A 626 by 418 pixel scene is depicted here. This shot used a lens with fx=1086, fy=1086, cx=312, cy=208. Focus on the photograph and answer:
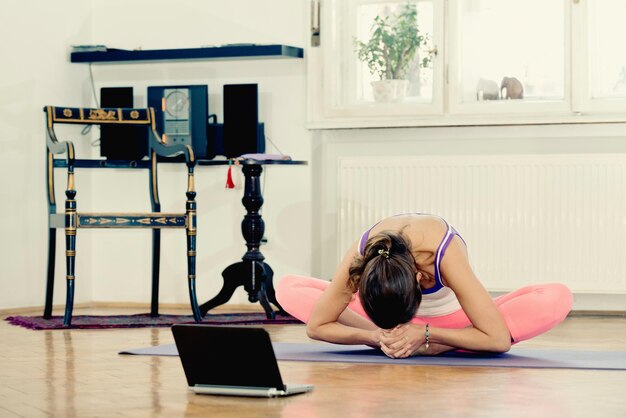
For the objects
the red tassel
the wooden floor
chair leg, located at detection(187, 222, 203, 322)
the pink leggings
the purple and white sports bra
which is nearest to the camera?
the wooden floor

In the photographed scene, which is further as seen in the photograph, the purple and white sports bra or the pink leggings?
the pink leggings

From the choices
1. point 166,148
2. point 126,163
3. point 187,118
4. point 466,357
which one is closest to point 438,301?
point 466,357

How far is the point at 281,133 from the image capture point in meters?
5.57

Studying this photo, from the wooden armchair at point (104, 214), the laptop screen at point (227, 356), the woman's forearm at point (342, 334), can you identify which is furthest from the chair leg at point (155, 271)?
the laptop screen at point (227, 356)

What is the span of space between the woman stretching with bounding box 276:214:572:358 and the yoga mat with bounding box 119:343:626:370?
0.16 ft

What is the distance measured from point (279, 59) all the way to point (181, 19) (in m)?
0.61

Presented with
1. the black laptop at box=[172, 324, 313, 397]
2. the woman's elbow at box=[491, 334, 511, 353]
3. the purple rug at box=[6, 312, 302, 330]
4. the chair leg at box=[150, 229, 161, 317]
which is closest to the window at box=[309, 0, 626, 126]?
the chair leg at box=[150, 229, 161, 317]

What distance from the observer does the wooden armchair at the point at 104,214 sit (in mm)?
4602

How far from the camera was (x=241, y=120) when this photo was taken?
17.9 feet

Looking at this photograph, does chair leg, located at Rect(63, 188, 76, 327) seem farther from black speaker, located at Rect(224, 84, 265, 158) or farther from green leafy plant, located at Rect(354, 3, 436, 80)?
green leafy plant, located at Rect(354, 3, 436, 80)

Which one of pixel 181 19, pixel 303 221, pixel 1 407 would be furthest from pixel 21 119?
pixel 1 407

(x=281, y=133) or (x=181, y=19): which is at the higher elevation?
(x=181, y=19)

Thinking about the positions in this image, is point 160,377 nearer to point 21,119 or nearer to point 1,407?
point 1,407

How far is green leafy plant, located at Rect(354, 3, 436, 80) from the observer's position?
5438 mm
